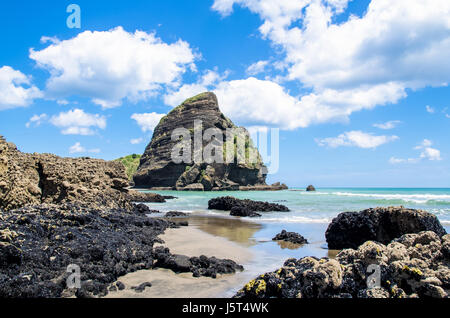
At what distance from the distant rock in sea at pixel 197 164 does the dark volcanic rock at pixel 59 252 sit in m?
83.3

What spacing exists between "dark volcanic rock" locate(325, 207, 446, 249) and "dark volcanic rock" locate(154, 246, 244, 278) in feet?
14.2

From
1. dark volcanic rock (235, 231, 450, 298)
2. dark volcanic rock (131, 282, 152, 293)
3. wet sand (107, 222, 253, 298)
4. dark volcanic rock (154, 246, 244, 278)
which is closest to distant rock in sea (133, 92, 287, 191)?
dark volcanic rock (154, 246, 244, 278)

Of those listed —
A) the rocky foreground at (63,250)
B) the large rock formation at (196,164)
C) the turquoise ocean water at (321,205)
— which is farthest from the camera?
the large rock formation at (196,164)

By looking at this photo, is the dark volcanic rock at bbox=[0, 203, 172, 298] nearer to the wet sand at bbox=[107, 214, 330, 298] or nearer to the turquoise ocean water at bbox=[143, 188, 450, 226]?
the wet sand at bbox=[107, 214, 330, 298]

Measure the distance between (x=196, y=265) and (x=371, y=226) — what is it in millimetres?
5817

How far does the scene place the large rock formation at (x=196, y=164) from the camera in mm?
94375

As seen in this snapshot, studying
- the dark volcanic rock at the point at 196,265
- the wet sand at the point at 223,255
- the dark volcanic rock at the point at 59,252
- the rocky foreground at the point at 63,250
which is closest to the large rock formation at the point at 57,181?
the rocky foreground at the point at 63,250

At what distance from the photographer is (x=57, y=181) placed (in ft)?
41.2

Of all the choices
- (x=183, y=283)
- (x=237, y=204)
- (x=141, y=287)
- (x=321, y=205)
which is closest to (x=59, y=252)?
(x=141, y=287)

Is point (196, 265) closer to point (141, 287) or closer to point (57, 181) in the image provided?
point (141, 287)

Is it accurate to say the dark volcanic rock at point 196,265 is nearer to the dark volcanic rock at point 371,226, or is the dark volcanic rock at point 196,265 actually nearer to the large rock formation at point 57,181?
the dark volcanic rock at point 371,226
